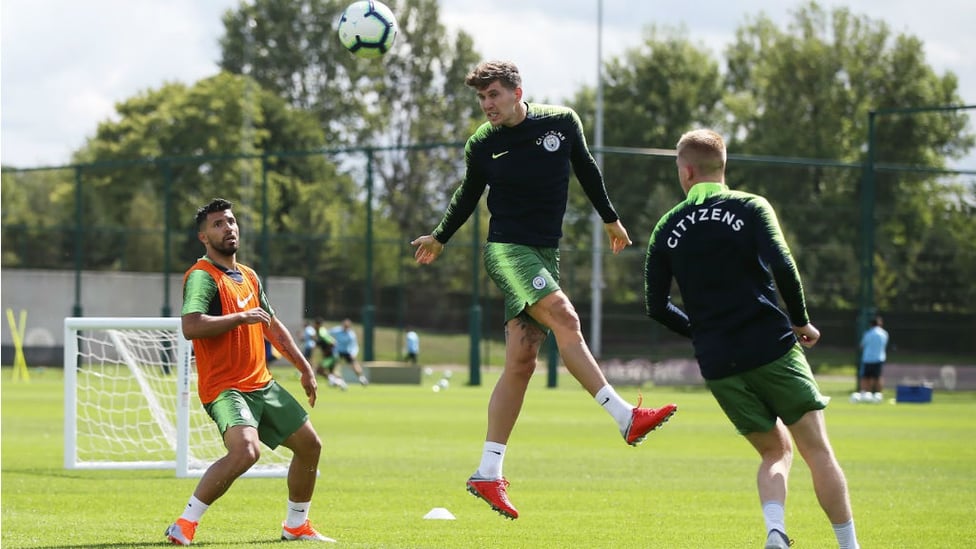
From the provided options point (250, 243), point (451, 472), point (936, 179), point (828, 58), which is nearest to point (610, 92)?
point (828, 58)

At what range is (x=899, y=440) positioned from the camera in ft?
70.6

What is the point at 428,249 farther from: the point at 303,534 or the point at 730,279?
the point at 730,279

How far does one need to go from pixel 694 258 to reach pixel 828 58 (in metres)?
66.2

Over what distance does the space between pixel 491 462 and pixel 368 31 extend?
10.8 ft

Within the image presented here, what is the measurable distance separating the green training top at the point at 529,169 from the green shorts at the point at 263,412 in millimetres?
1875

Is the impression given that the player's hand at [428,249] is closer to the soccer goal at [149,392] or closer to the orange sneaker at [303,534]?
the orange sneaker at [303,534]

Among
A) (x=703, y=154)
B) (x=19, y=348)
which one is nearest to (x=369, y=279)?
(x=19, y=348)

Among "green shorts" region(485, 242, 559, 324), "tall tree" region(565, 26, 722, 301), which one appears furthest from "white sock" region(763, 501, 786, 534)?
"tall tree" region(565, 26, 722, 301)

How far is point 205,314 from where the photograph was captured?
906 centimetres

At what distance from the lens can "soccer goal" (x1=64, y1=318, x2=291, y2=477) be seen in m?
13.6

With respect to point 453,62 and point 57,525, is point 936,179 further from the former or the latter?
point 57,525

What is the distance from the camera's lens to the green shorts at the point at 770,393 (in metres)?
7.34

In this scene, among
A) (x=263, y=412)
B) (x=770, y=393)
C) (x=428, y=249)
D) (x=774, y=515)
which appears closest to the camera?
(x=774, y=515)

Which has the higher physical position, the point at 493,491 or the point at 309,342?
the point at 493,491
